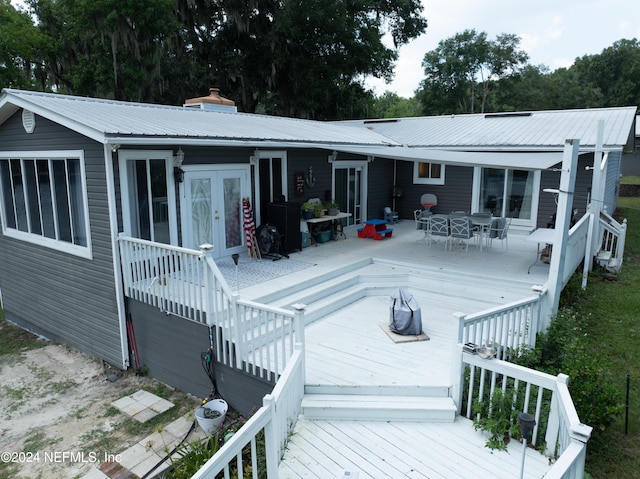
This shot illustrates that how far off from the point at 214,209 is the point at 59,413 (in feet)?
13.4

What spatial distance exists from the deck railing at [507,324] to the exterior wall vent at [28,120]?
287 inches

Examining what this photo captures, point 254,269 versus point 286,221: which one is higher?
point 286,221

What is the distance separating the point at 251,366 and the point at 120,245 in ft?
9.12

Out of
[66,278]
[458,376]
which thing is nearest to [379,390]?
[458,376]

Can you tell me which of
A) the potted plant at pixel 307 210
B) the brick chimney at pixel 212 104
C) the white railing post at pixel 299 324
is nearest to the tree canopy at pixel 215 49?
the brick chimney at pixel 212 104

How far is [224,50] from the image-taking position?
22.7 meters

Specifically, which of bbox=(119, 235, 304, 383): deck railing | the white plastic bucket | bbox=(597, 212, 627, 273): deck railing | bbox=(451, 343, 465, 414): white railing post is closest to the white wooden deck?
bbox=(451, 343, 465, 414): white railing post

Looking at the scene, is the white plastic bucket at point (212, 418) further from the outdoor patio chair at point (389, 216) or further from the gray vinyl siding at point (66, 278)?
the outdoor patio chair at point (389, 216)

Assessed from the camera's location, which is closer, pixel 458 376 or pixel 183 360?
pixel 458 376

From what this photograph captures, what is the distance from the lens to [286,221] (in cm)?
911

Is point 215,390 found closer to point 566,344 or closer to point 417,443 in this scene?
point 417,443

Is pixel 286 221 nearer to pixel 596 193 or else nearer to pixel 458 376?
pixel 458 376

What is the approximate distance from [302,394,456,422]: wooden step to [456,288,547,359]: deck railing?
75 cm

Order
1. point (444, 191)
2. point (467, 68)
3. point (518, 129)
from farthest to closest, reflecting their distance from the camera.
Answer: point (467, 68) → point (444, 191) → point (518, 129)
